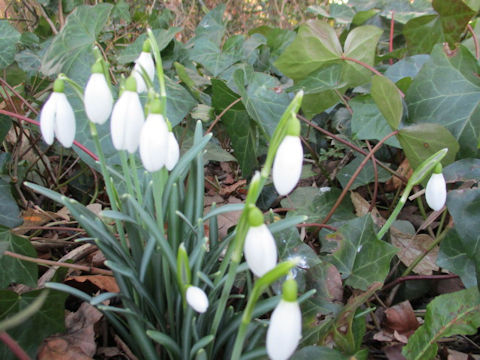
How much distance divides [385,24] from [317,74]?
86 cm

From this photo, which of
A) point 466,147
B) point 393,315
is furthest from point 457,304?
point 466,147

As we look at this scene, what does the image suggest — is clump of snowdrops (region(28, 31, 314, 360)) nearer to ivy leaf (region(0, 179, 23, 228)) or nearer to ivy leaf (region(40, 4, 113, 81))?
ivy leaf (region(0, 179, 23, 228))

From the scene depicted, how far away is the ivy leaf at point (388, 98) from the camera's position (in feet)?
3.12

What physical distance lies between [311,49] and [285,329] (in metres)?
0.98

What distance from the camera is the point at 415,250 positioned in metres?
1.11

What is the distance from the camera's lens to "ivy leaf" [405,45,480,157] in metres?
1.04

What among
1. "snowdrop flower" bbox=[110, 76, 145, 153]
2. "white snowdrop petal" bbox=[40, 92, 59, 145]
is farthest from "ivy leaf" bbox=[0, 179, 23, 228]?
"snowdrop flower" bbox=[110, 76, 145, 153]

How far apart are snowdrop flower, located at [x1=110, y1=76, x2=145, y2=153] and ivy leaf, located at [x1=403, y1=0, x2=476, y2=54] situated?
1.28m

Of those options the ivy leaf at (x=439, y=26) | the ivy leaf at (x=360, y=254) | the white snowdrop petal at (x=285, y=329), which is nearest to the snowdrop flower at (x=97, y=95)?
the white snowdrop petal at (x=285, y=329)

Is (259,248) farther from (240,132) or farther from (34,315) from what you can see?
(240,132)

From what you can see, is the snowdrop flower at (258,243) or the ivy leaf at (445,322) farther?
the ivy leaf at (445,322)

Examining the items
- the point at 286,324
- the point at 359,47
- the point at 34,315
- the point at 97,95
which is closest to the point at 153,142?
the point at 97,95

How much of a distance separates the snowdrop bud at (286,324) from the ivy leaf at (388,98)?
0.68m

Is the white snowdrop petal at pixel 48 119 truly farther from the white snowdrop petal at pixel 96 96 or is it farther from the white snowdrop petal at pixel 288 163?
the white snowdrop petal at pixel 288 163
